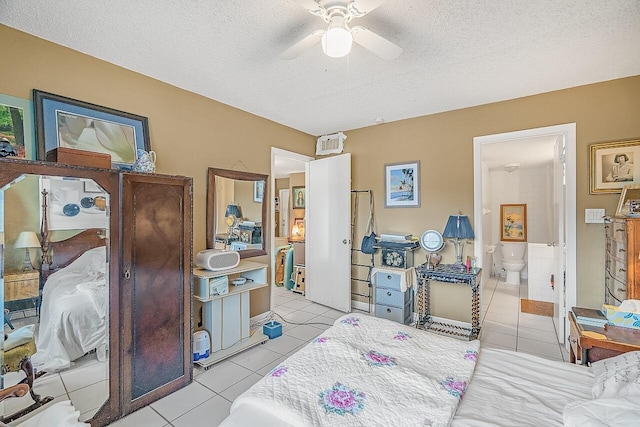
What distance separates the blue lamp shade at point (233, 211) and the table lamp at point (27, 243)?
1614 mm

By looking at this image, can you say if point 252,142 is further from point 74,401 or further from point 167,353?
point 74,401

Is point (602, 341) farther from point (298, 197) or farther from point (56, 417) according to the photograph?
point (298, 197)

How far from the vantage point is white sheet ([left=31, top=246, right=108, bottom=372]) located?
170 centimetres

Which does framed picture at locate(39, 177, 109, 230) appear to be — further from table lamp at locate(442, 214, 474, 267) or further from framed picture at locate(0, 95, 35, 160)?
table lamp at locate(442, 214, 474, 267)

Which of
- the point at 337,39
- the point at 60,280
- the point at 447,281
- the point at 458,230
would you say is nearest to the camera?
the point at 337,39

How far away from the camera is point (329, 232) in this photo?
409cm

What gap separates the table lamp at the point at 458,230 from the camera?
10.3 ft

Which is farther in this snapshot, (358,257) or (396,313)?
(358,257)

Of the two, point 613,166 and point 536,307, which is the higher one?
point 613,166

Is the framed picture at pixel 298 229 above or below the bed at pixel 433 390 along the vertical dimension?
above

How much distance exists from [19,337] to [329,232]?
10.1 feet

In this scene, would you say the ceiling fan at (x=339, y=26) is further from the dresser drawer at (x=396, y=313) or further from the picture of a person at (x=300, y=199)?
the picture of a person at (x=300, y=199)

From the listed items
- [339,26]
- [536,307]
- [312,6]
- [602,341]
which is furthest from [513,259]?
[312,6]

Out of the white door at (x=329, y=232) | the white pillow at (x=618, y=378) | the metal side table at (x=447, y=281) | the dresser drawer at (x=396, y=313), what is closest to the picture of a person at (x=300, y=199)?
the white door at (x=329, y=232)
